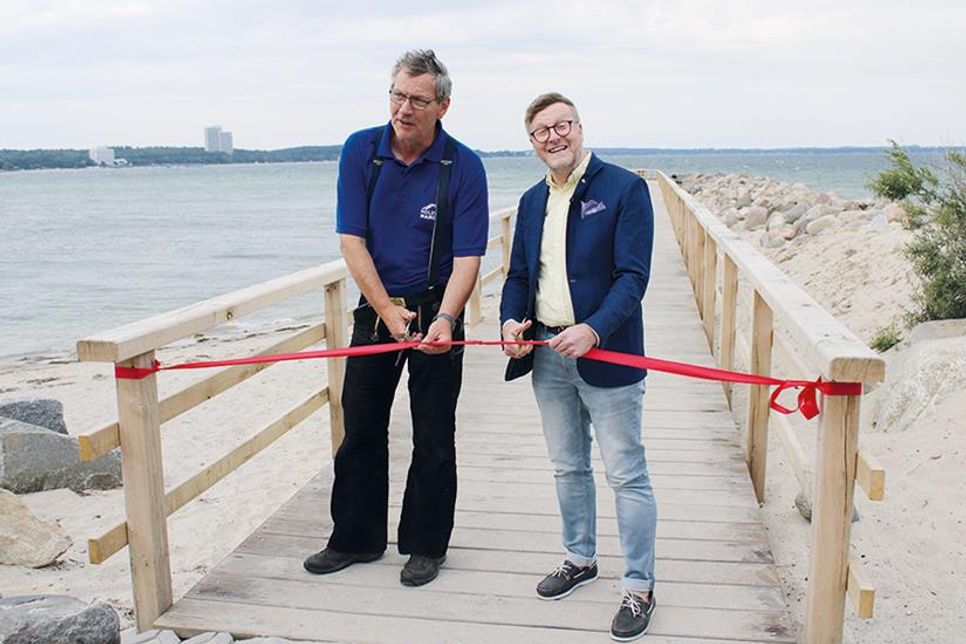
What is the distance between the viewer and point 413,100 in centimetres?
318

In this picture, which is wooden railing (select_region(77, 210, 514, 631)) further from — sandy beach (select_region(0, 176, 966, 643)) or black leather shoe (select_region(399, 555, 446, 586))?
sandy beach (select_region(0, 176, 966, 643))

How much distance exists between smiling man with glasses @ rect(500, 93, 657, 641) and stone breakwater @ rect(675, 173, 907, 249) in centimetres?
856

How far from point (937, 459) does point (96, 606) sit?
3.96 m

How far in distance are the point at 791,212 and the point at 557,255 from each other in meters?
18.4

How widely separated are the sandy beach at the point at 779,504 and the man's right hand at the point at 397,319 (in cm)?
183

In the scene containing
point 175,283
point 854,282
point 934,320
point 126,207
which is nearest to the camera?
point 934,320

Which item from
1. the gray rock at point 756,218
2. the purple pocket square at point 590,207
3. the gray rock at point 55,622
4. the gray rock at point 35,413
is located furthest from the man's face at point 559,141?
the gray rock at point 756,218

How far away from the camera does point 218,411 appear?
30.4 ft

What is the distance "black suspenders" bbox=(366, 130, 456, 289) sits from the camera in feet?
10.8

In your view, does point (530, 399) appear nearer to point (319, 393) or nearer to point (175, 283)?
point (319, 393)

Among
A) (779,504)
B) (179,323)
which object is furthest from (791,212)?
(179,323)

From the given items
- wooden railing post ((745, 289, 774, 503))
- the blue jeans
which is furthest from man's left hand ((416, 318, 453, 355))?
wooden railing post ((745, 289, 774, 503))

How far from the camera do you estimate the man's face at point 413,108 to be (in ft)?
10.4

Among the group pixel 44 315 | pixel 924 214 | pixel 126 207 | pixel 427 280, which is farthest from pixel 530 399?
pixel 126 207
